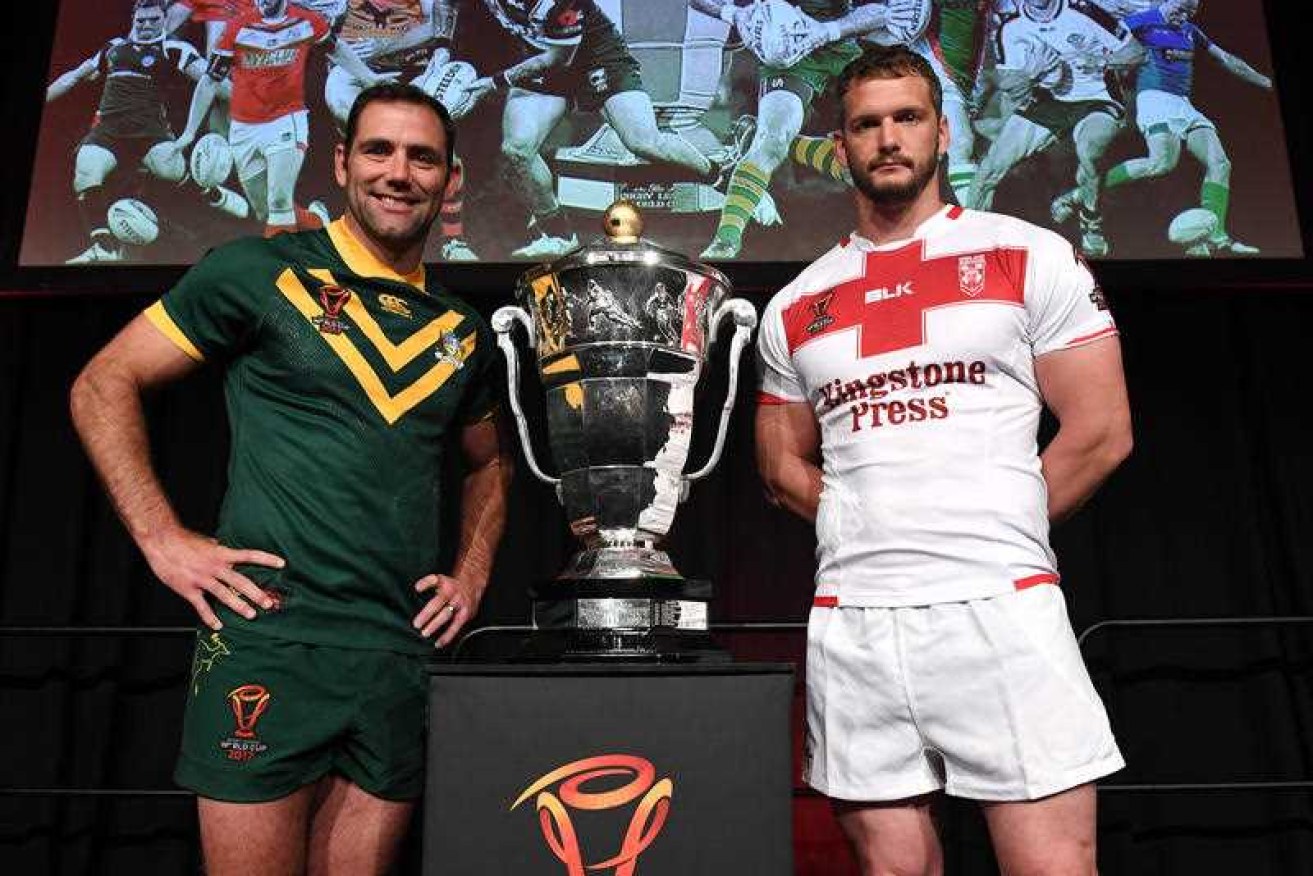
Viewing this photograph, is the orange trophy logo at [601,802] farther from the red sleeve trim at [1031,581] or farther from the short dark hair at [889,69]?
the short dark hair at [889,69]

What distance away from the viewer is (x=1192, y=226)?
2912 millimetres

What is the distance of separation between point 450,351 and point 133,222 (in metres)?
1.83

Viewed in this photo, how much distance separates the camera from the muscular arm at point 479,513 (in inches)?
64.5

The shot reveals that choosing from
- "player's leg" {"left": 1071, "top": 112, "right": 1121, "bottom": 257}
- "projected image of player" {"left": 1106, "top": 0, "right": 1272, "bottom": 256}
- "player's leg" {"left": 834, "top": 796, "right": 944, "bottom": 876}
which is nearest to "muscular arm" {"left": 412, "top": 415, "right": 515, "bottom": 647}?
"player's leg" {"left": 834, "top": 796, "right": 944, "bottom": 876}

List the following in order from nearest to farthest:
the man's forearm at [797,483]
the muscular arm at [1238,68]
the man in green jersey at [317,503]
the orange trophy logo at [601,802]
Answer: the orange trophy logo at [601,802]
the man in green jersey at [317,503]
the man's forearm at [797,483]
the muscular arm at [1238,68]

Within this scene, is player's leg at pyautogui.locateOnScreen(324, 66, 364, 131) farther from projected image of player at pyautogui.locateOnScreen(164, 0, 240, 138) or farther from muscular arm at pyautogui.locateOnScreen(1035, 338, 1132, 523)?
muscular arm at pyautogui.locateOnScreen(1035, 338, 1132, 523)

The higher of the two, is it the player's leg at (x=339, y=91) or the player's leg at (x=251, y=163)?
the player's leg at (x=339, y=91)

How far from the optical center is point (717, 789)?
125 cm

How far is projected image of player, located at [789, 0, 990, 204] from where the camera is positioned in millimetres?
2947

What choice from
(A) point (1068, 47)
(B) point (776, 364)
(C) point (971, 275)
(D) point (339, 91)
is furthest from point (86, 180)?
(A) point (1068, 47)

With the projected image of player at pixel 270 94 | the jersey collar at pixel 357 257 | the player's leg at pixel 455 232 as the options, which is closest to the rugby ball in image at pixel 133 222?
the projected image of player at pixel 270 94

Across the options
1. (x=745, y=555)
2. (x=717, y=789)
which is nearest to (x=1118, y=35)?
(x=745, y=555)

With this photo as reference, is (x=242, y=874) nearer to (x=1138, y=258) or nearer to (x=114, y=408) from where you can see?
(x=114, y=408)

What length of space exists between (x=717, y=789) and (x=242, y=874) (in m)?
0.63
